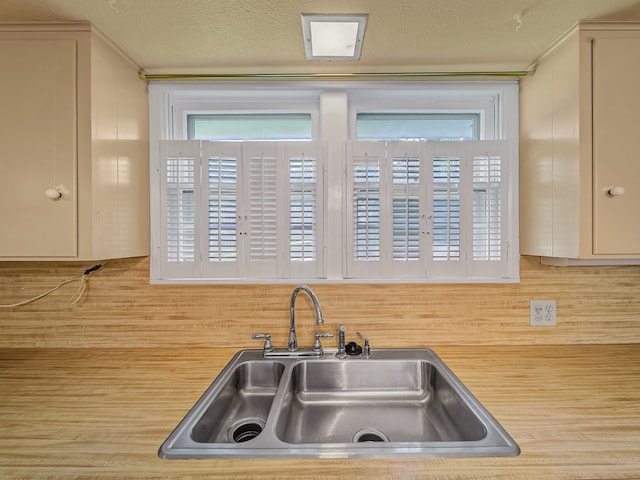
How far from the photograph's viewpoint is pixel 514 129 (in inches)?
59.7

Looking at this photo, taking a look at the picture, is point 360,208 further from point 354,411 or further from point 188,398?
point 188,398

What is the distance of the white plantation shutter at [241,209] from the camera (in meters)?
1.51

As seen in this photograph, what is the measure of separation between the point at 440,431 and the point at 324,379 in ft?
1.50

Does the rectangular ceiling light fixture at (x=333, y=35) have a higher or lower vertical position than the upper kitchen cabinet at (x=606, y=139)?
higher

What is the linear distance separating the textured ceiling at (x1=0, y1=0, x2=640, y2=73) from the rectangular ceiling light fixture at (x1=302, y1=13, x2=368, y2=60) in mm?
25

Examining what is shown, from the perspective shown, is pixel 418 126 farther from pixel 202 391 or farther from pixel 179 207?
pixel 202 391

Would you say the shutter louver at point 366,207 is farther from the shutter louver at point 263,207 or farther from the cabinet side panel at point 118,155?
the cabinet side panel at point 118,155

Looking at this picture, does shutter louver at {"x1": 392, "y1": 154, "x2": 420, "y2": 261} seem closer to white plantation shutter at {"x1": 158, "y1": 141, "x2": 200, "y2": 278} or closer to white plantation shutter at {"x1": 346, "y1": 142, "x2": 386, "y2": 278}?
white plantation shutter at {"x1": 346, "y1": 142, "x2": 386, "y2": 278}

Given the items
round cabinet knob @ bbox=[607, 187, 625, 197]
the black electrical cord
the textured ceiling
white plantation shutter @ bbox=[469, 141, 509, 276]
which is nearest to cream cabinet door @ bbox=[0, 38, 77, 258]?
the textured ceiling

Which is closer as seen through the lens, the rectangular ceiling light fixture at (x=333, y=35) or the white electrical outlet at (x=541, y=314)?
the rectangular ceiling light fixture at (x=333, y=35)

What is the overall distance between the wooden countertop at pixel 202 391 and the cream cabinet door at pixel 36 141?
512 mm

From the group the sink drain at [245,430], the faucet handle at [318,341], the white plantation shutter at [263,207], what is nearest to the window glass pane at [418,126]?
the white plantation shutter at [263,207]

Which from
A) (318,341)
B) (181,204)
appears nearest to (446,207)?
(318,341)

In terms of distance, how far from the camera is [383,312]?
60.0 inches
